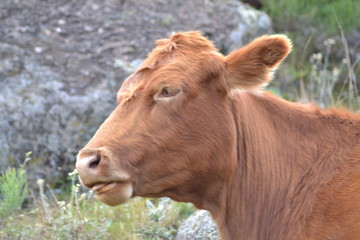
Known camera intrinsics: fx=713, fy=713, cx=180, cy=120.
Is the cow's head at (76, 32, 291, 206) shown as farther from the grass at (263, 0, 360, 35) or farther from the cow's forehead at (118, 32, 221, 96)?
the grass at (263, 0, 360, 35)

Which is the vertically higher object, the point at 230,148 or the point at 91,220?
the point at 230,148

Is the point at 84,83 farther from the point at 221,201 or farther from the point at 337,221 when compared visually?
the point at 337,221

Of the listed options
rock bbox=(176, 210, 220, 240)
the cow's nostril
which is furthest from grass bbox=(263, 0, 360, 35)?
the cow's nostril

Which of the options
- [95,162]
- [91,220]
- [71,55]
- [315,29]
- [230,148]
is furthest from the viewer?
[315,29]

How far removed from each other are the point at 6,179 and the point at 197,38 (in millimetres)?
2786

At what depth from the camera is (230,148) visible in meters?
4.16

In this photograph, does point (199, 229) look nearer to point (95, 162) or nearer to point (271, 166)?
point (271, 166)

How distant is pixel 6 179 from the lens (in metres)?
6.31

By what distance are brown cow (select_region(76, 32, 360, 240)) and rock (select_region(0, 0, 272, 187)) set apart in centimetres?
270

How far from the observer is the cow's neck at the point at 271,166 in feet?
13.9

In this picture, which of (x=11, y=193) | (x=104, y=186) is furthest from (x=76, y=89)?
(x=104, y=186)

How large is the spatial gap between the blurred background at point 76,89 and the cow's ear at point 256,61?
1608 mm

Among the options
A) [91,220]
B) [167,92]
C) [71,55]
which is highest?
[167,92]

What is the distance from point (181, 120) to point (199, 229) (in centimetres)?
158
